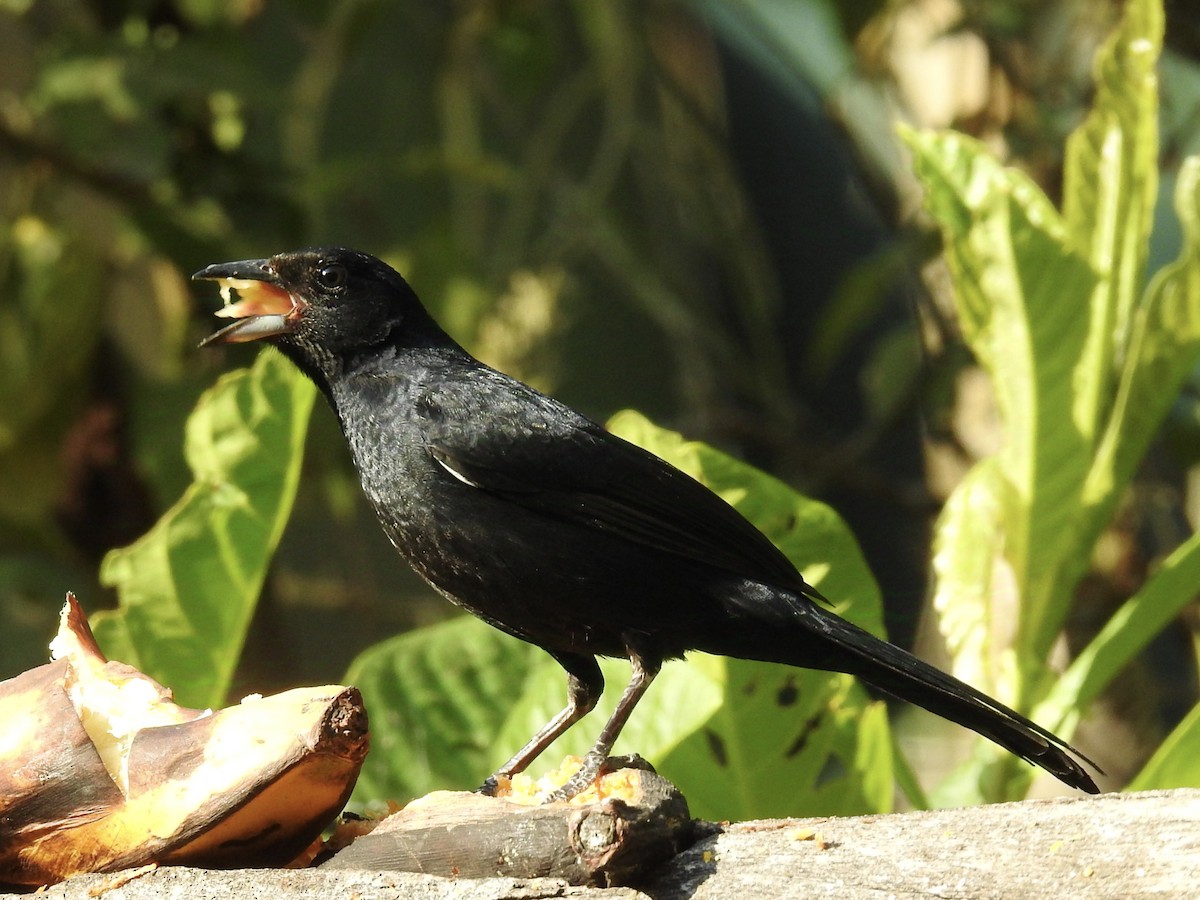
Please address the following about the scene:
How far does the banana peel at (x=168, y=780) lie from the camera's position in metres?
1.54

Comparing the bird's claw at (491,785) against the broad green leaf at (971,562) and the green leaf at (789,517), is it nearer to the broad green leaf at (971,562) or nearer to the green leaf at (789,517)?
the green leaf at (789,517)

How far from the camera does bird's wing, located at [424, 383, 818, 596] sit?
217cm

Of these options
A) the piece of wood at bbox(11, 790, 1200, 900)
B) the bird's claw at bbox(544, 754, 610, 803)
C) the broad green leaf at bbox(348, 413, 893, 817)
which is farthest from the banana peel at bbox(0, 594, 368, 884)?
the broad green leaf at bbox(348, 413, 893, 817)

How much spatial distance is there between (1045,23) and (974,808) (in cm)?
314

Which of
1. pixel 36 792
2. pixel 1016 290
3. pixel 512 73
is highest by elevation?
pixel 512 73

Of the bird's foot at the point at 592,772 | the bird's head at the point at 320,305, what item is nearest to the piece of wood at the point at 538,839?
the bird's foot at the point at 592,772

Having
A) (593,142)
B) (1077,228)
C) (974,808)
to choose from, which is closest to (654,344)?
(593,142)

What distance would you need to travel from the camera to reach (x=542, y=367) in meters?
4.91

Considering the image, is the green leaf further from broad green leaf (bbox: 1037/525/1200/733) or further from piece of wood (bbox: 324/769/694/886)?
piece of wood (bbox: 324/769/694/886)

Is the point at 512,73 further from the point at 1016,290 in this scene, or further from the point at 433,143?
the point at 1016,290

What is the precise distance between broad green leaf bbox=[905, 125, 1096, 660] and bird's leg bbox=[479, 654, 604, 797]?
0.72 metres

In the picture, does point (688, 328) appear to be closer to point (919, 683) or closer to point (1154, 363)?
point (1154, 363)

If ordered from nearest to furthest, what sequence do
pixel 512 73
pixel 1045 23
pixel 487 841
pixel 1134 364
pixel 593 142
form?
1. pixel 487 841
2. pixel 1134 364
3. pixel 1045 23
4. pixel 512 73
5. pixel 593 142

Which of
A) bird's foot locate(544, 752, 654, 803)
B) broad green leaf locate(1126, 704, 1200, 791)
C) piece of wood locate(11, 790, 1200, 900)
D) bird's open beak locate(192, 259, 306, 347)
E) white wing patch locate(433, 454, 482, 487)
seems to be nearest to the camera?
piece of wood locate(11, 790, 1200, 900)
